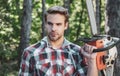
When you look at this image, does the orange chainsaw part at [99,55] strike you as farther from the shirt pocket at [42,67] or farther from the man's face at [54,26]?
the shirt pocket at [42,67]

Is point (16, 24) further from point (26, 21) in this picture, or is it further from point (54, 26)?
point (54, 26)

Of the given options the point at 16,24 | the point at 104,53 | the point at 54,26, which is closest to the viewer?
the point at 54,26

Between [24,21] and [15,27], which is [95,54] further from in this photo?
[15,27]

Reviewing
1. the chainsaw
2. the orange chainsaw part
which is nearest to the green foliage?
the chainsaw

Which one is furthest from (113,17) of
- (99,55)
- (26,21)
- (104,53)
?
(26,21)

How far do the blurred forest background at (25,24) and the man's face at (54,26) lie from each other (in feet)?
6.29

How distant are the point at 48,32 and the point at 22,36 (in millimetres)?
13891

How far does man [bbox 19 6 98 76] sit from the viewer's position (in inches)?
159

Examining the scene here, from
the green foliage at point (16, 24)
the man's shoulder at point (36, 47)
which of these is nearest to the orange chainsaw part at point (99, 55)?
the man's shoulder at point (36, 47)

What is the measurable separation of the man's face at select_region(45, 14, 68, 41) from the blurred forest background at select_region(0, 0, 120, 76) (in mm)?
1917

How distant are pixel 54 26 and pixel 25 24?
13.4m

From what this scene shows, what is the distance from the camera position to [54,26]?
159 inches

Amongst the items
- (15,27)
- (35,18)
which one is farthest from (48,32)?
(35,18)

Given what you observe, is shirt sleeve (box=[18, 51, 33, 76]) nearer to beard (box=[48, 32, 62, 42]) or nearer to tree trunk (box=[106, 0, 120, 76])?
beard (box=[48, 32, 62, 42])
